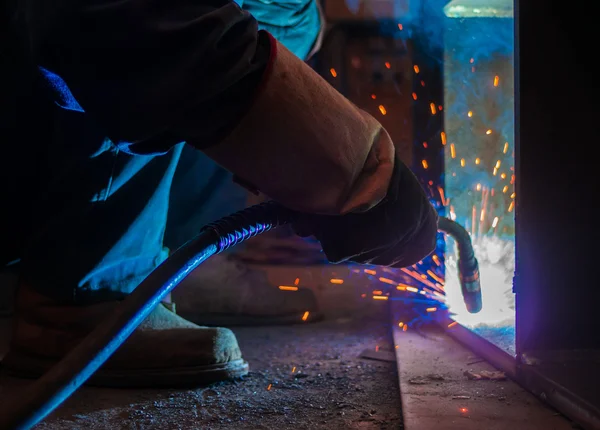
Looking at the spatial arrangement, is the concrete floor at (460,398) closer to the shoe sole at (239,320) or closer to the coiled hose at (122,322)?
the coiled hose at (122,322)

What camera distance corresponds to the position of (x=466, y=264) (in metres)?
1.36

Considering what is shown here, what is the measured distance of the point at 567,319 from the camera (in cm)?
105

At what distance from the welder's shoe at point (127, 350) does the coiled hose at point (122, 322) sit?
397mm

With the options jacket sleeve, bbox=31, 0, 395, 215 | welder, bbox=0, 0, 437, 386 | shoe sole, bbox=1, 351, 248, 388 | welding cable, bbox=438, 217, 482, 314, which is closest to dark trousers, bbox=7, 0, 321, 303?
welder, bbox=0, 0, 437, 386

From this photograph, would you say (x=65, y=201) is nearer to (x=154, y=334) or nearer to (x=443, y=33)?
(x=154, y=334)

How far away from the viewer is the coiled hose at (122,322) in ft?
2.15

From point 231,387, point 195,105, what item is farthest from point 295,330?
point 195,105

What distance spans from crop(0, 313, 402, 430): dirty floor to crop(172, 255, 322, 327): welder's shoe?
0.43 m

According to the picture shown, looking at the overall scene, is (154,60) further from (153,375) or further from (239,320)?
(239,320)

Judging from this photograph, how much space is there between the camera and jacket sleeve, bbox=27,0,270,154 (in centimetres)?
68

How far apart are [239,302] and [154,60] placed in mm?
1328

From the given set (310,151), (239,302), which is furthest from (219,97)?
(239,302)

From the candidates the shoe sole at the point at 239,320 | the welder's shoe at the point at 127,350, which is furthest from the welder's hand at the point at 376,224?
the shoe sole at the point at 239,320

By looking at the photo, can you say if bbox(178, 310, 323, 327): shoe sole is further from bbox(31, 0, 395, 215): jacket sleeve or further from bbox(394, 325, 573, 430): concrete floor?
bbox(31, 0, 395, 215): jacket sleeve
